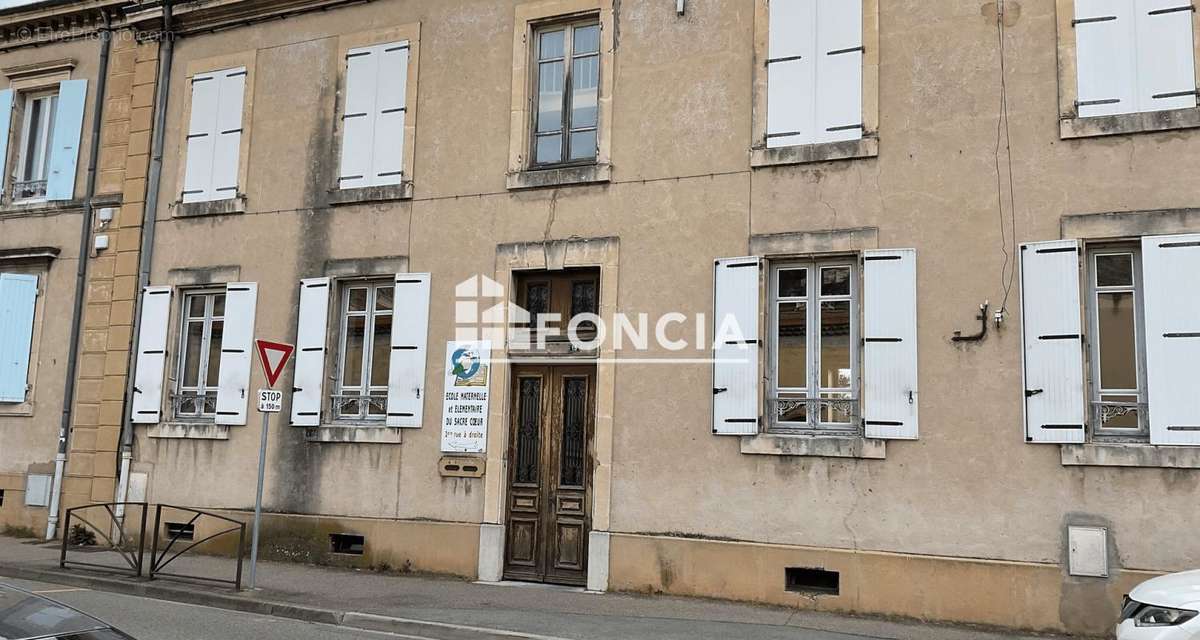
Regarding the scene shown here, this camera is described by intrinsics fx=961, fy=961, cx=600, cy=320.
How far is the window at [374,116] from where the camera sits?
11062mm

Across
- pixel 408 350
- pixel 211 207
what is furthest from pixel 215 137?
pixel 408 350

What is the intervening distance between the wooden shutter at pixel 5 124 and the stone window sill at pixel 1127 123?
13.3 m

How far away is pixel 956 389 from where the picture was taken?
8.35 m

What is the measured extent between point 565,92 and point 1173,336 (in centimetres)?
627

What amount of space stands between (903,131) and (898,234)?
3.16 ft

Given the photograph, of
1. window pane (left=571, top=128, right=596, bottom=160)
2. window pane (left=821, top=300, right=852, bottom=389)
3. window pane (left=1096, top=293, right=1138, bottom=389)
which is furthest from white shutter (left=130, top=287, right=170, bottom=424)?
window pane (left=1096, top=293, right=1138, bottom=389)

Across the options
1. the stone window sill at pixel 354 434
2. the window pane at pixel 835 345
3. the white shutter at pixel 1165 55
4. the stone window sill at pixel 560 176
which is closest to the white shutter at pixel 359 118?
the stone window sill at pixel 560 176

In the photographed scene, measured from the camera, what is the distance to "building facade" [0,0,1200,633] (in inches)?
316

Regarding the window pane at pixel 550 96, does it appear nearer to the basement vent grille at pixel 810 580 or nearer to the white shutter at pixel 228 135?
the white shutter at pixel 228 135

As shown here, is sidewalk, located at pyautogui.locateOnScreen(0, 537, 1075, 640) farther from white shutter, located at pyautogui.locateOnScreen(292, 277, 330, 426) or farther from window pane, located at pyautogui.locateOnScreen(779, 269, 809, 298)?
window pane, located at pyautogui.locateOnScreen(779, 269, 809, 298)

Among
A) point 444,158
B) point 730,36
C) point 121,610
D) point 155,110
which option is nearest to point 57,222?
point 155,110

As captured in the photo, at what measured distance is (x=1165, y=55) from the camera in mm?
8086

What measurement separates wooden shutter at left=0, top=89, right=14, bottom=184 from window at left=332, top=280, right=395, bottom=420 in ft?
20.0

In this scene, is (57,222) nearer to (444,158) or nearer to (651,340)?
(444,158)
